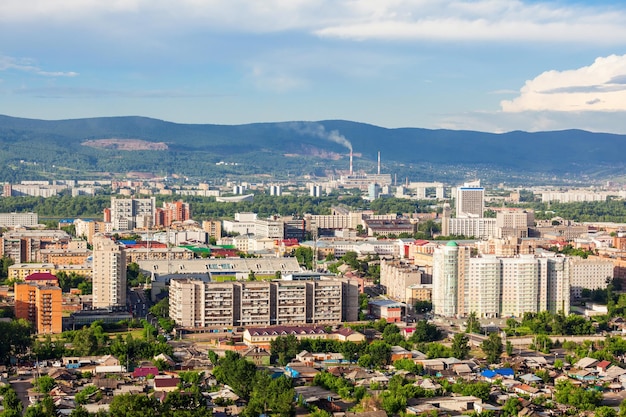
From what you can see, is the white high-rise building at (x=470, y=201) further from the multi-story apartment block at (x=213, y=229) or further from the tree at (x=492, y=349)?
the tree at (x=492, y=349)

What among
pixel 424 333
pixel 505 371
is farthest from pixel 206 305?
pixel 505 371

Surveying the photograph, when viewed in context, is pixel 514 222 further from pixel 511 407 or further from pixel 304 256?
pixel 511 407

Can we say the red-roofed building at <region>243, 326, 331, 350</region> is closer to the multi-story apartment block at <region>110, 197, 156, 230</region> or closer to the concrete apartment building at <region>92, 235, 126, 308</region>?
the concrete apartment building at <region>92, 235, 126, 308</region>

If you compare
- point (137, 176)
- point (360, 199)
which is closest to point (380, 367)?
point (360, 199)

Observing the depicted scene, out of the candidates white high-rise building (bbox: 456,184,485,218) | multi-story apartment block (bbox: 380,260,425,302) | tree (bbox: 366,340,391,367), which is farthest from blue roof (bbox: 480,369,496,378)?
white high-rise building (bbox: 456,184,485,218)

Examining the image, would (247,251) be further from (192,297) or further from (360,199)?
(360,199)
